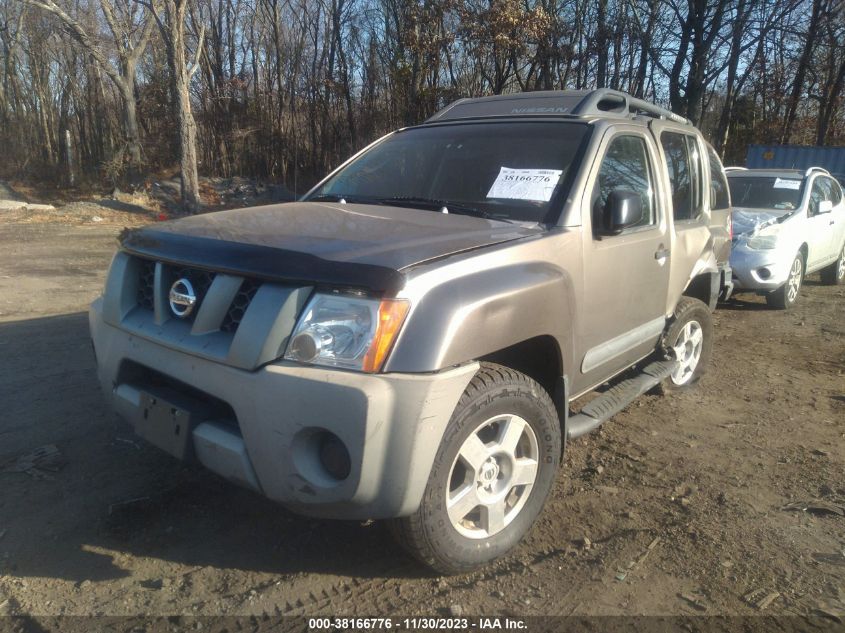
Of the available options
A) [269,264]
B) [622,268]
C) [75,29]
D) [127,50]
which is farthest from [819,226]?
[127,50]

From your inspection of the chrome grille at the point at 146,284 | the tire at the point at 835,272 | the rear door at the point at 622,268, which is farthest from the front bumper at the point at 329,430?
the tire at the point at 835,272

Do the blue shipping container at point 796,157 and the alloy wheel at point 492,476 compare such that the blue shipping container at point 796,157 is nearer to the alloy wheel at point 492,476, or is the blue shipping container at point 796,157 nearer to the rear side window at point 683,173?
the rear side window at point 683,173

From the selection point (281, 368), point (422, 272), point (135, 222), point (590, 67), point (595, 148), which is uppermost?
point (590, 67)

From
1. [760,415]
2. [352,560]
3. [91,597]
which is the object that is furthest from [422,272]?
[760,415]

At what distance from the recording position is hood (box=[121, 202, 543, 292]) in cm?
225

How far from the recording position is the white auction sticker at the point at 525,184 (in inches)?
126

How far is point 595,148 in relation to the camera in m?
3.32

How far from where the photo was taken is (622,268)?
11.2 feet

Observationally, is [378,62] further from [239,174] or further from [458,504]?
[458,504]

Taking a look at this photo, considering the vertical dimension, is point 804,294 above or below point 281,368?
below

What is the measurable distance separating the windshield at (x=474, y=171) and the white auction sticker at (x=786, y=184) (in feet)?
20.7

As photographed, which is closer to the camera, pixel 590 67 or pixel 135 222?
pixel 135 222

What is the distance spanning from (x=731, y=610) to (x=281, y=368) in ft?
6.27

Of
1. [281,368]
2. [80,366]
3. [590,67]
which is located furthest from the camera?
[590,67]
